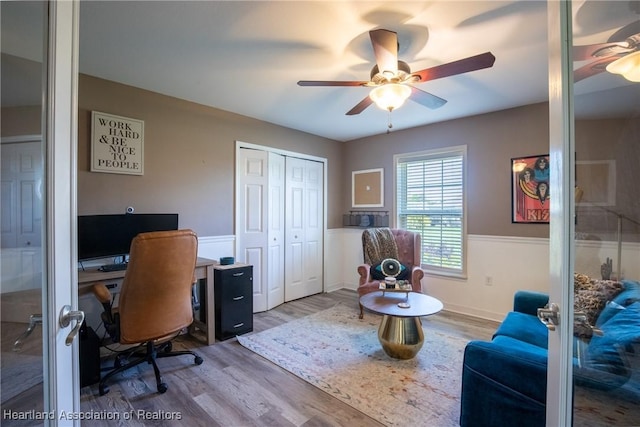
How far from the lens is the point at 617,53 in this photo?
4.23 feet

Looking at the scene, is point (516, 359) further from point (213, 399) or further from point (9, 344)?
point (9, 344)

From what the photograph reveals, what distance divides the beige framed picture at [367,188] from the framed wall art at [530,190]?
1.74 metres

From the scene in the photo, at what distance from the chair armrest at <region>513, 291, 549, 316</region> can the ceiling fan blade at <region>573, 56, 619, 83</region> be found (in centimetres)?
179

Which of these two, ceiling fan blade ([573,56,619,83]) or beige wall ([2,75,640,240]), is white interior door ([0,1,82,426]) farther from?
beige wall ([2,75,640,240])

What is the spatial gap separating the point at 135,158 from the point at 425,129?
3563 millimetres

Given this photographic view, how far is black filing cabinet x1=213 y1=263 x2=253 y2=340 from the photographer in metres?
2.82

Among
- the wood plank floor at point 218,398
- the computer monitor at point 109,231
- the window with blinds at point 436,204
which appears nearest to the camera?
the wood plank floor at point 218,398

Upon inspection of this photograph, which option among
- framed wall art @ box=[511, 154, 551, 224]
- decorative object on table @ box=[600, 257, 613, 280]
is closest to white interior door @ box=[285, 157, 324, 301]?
framed wall art @ box=[511, 154, 551, 224]

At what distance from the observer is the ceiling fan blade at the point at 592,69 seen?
1013 millimetres

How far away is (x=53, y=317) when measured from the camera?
87 centimetres

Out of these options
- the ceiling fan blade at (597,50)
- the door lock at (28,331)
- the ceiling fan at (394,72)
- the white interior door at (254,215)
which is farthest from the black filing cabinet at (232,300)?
the ceiling fan blade at (597,50)

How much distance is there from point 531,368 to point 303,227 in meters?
3.31

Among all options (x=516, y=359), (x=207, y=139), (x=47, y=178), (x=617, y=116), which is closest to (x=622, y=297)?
(x=516, y=359)

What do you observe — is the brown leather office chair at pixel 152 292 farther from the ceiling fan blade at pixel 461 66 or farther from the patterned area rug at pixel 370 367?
the ceiling fan blade at pixel 461 66
